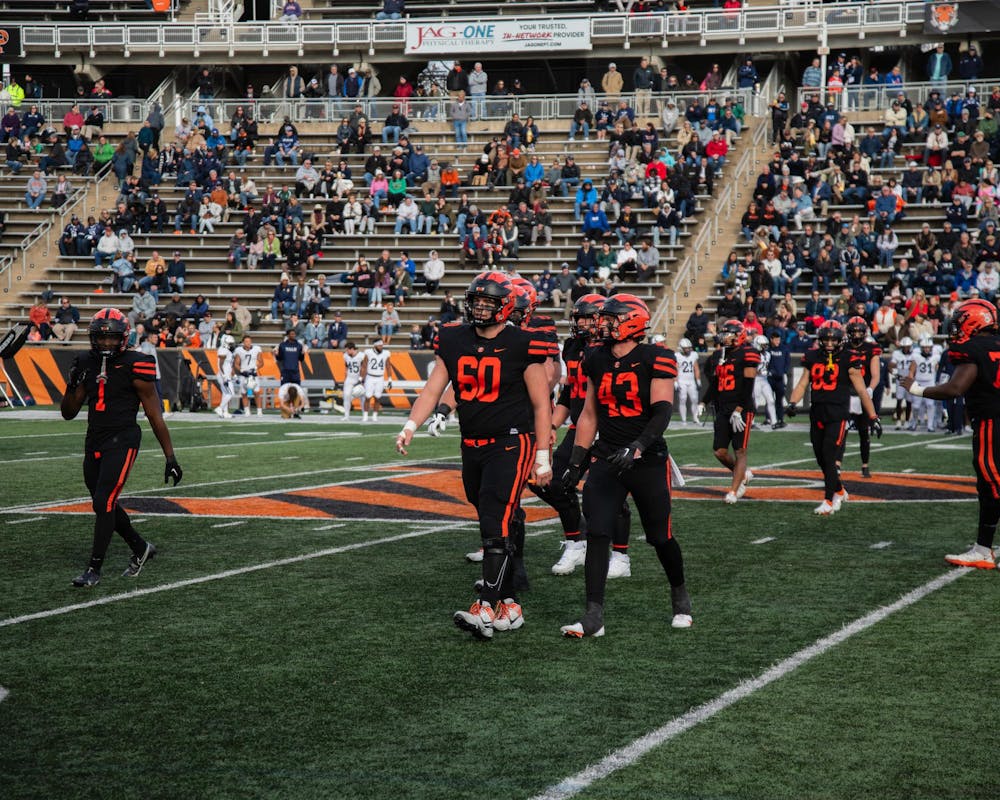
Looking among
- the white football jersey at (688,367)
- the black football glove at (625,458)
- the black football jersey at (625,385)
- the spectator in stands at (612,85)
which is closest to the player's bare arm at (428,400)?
the black football jersey at (625,385)

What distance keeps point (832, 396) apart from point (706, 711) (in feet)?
25.3

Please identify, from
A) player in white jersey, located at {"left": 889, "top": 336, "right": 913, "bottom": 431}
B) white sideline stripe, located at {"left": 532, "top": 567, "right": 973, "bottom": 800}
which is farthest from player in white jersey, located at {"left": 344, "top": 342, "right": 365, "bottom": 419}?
white sideline stripe, located at {"left": 532, "top": 567, "right": 973, "bottom": 800}

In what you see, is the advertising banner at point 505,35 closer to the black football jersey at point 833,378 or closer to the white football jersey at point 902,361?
the white football jersey at point 902,361

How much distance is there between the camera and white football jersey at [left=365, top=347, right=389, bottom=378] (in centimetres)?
2588

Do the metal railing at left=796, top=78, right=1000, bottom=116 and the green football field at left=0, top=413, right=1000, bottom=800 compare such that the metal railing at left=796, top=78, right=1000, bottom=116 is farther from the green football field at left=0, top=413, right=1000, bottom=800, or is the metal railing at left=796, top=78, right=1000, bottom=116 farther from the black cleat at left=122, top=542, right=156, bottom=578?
the black cleat at left=122, top=542, right=156, bottom=578

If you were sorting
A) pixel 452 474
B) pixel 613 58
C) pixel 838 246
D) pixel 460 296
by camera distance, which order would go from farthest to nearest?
pixel 613 58 < pixel 460 296 < pixel 838 246 < pixel 452 474

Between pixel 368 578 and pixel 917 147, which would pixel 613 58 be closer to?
pixel 917 147

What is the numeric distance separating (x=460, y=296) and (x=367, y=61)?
11.8 meters

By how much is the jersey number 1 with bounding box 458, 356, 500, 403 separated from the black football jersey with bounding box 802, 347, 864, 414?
626cm

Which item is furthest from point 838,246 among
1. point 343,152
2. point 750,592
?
point 750,592

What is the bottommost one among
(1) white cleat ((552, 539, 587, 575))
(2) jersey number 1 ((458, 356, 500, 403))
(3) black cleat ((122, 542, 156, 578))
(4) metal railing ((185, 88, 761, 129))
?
(1) white cleat ((552, 539, 587, 575))

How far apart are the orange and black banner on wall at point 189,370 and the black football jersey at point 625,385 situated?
20469 millimetres

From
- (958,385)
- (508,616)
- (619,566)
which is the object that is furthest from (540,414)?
(958,385)

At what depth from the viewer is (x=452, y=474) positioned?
51.0 feet
